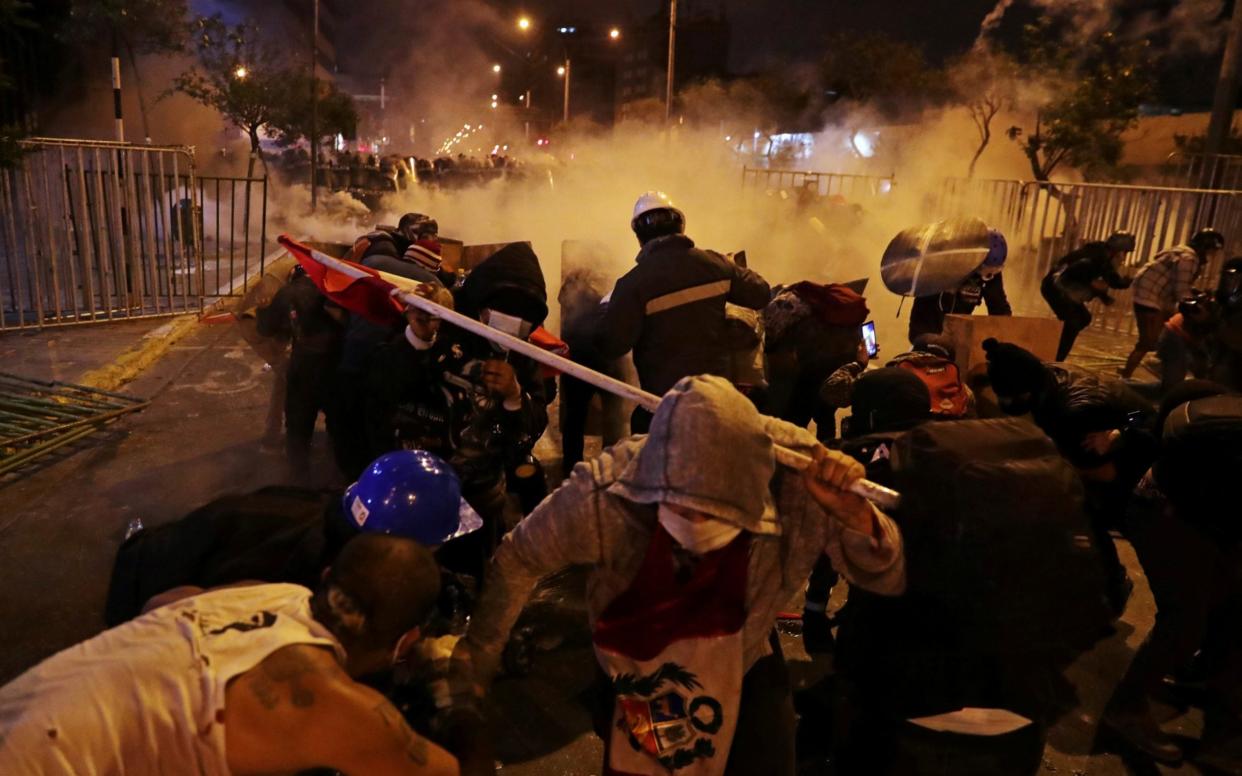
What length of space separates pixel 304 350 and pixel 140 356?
149 inches

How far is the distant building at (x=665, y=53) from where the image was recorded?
71.9 meters

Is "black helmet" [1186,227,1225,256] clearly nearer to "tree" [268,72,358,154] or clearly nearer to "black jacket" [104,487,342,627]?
"black jacket" [104,487,342,627]

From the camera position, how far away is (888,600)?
7.49 ft

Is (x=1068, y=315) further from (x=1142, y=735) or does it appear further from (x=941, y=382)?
(x=1142, y=735)

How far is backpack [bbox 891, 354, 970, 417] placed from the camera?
350 centimetres

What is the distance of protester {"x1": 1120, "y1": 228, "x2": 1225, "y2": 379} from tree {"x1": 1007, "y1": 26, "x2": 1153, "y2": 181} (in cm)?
1484

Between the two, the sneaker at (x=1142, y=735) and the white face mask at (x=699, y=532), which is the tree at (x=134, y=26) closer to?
the white face mask at (x=699, y=532)

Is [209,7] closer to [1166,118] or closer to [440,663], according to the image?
[1166,118]

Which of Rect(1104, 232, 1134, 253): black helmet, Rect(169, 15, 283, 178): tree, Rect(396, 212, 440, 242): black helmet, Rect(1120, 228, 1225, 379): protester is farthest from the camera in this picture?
Rect(169, 15, 283, 178): tree

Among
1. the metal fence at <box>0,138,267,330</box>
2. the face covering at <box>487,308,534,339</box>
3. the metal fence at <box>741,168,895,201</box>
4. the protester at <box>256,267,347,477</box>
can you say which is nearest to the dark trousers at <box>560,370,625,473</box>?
the protester at <box>256,267,347,477</box>

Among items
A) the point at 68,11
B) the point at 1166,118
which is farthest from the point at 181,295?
the point at 1166,118

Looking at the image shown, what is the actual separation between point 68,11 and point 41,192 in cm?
1261

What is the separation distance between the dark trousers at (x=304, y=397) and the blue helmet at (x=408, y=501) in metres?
2.45

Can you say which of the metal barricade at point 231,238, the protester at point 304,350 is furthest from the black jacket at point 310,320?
the metal barricade at point 231,238
